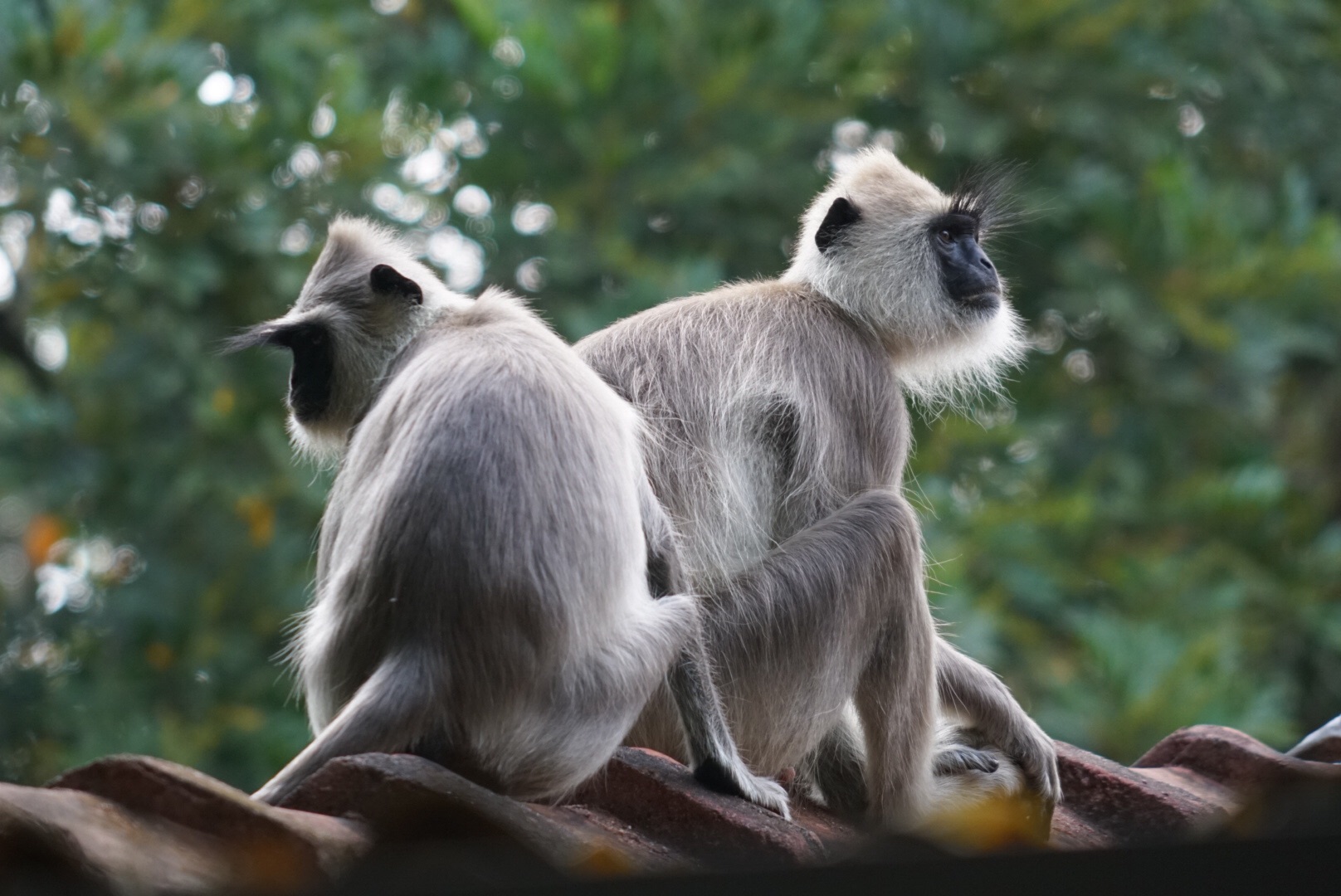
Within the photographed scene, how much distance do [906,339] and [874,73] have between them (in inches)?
207

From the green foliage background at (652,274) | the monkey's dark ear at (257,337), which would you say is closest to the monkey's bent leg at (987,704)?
the monkey's dark ear at (257,337)

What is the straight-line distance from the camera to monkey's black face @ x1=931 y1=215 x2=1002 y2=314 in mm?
4520

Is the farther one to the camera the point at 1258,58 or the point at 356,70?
the point at 1258,58

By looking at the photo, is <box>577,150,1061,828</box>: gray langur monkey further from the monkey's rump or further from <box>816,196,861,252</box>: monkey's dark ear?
the monkey's rump

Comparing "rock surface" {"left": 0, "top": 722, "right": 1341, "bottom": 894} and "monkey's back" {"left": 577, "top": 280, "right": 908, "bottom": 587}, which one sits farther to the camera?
"monkey's back" {"left": 577, "top": 280, "right": 908, "bottom": 587}

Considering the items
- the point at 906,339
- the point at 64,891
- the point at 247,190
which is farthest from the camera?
the point at 247,190

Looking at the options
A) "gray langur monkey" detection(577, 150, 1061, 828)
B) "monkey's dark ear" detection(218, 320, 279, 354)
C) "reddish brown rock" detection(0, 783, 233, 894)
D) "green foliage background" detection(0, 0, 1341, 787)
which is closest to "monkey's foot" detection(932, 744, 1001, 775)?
"gray langur monkey" detection(577, 150, 1061, 828)

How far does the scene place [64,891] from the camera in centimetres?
109

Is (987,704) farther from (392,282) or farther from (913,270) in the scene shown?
(392,282)

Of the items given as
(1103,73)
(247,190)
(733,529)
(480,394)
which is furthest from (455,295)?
(1103,73)

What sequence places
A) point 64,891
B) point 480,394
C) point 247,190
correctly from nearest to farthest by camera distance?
1. point 64,891
2. point 480,394
3. point 247,190

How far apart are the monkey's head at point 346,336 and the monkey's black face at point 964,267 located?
1.52 m

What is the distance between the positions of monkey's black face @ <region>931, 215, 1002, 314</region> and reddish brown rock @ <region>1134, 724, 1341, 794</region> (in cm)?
141

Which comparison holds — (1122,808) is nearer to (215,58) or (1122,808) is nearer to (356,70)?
(356,70)
